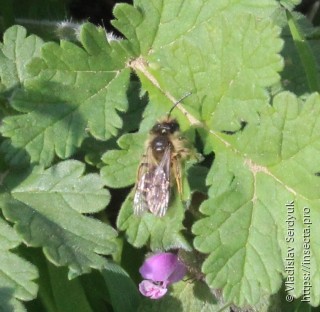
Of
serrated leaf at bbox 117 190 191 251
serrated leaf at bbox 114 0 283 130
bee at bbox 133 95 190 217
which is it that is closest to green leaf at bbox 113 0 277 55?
serrated leaf at bbox 114 0 283 130

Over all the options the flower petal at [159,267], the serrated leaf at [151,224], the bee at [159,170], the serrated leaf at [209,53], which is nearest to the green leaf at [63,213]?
the serrated leaf at [151,224]

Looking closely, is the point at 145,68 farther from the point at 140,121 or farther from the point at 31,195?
the point at 31,195

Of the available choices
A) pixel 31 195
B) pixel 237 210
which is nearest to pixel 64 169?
pixel 31 195

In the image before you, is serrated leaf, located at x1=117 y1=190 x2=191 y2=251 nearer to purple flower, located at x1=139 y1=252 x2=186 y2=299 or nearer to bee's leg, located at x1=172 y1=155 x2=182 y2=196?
bee's leg, located at x1=172 y1=155 x2=182 y2=196

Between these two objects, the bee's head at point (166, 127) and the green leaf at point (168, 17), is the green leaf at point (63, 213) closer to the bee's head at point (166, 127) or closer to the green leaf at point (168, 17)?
the bee's head at point (166, 127)

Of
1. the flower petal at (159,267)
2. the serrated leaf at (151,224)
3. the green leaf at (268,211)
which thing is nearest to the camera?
the green leaf at (268,211)
